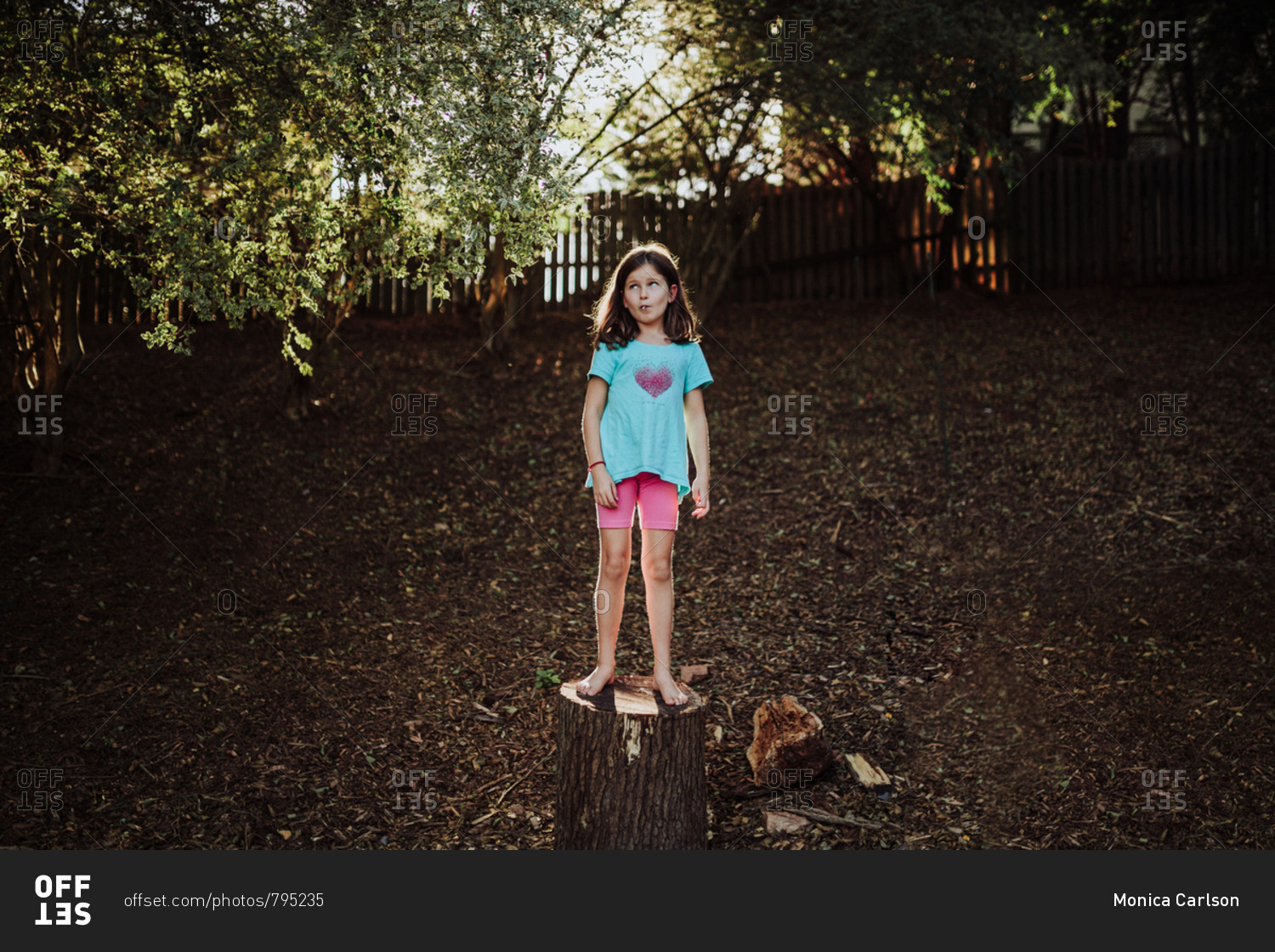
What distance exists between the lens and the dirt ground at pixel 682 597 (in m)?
4.58

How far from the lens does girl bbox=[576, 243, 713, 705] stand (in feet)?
12.8

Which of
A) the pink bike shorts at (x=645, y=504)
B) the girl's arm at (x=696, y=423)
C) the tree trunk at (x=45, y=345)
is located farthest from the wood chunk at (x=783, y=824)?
the tree trunk at (x=45, y=345)

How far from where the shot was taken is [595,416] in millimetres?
3975

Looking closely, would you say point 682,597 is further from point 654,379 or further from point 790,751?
point 654,379

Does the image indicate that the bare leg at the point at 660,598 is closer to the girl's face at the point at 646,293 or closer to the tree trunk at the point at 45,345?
the girl's face at the point at 646,293

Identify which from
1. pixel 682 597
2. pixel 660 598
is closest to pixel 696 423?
pixel 660 598

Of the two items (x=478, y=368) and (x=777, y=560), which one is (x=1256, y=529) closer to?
(x=777, y=560)

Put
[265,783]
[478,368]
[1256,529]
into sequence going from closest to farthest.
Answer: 1. [265,783]
2. [1256,529]
3. [478,368]

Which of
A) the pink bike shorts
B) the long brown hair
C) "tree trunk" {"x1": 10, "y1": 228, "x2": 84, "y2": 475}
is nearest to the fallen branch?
the pink bike shorts

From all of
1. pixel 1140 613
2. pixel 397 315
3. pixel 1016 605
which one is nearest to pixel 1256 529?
pixel 1140 613

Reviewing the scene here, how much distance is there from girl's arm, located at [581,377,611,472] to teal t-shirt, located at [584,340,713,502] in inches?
0.9

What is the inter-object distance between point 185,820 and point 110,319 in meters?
8.30

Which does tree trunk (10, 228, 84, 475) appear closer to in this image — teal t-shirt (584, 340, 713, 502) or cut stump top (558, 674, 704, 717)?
teal t-shirt (584, 340, 713, 502)

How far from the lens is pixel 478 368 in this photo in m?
10.1
